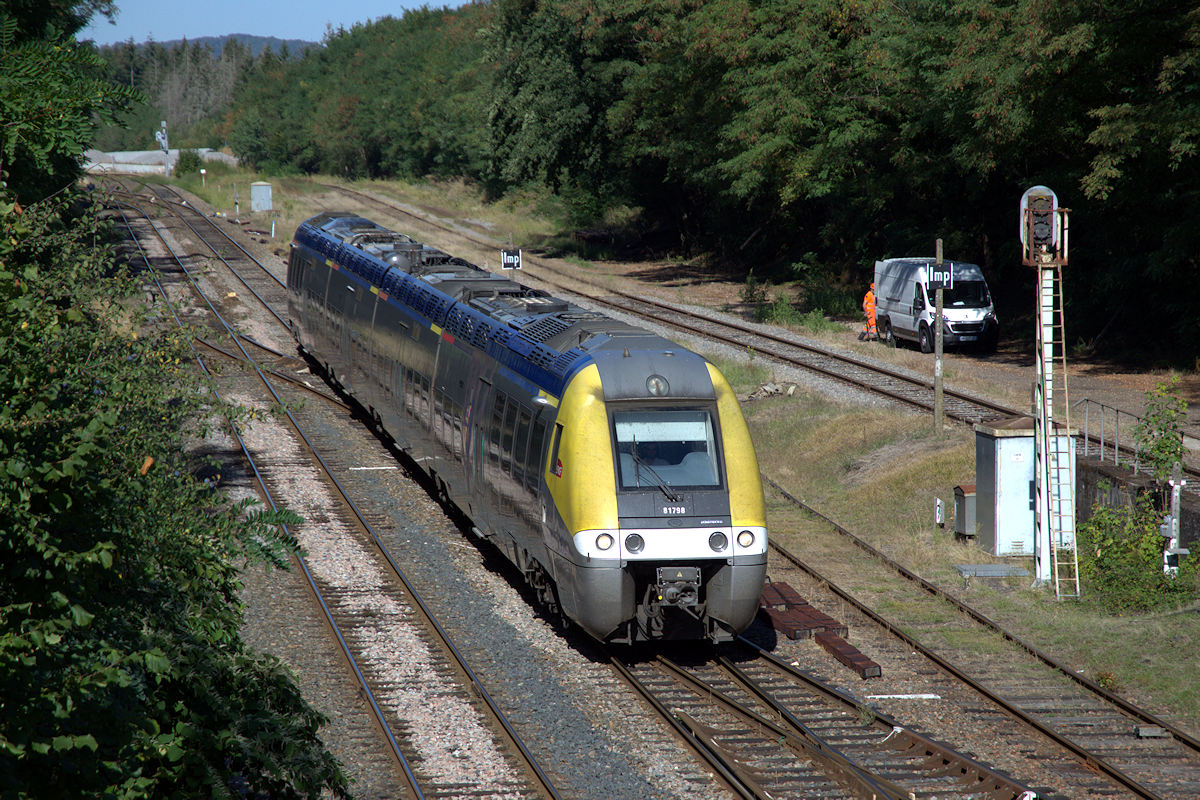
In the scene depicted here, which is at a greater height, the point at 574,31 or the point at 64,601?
the point at 574,31

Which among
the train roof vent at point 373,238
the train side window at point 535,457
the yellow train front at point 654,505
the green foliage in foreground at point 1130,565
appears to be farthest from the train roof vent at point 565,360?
the train roof vent at point 373,238

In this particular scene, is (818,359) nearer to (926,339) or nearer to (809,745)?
(926,339)

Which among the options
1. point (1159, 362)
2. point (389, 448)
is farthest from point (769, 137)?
point (389, 448)

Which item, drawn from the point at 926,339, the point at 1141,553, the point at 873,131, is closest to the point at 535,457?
the point at 1141,553

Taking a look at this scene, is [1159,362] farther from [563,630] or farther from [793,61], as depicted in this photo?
[563,630]

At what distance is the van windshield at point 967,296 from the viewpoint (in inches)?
1213

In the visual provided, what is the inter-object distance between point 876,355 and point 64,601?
26.7 m

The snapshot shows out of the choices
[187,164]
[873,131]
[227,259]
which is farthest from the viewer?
[187,164]

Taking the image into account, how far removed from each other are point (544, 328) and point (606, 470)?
3.15 metres

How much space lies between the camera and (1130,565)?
46.6ft

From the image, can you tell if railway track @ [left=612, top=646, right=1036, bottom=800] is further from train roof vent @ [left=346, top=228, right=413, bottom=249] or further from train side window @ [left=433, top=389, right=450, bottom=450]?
train roof vent @ [left=346, top=228, right=413, bottom=249]

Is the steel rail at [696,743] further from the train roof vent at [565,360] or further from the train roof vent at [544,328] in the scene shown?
the train roof vent at [544,328]

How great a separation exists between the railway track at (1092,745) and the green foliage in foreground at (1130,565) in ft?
8.60

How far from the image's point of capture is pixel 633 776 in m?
9.52
